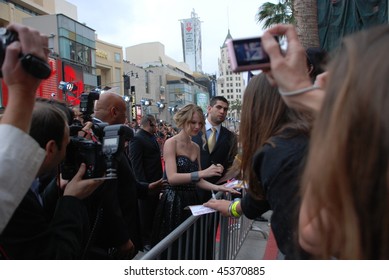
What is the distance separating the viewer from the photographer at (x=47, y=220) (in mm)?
1315

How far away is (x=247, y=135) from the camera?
1.72 metres

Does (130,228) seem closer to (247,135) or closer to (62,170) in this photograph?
(62,170)

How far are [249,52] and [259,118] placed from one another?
537 millimetres

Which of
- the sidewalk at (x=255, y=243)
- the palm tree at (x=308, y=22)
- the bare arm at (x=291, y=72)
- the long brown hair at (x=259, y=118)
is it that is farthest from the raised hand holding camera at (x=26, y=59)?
the palm tree at (x=308, y=22)

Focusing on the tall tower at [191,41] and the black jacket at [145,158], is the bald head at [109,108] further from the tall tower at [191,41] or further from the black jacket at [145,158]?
the tall tower at [191,41]

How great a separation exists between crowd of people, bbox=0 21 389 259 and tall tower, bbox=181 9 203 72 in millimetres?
121037

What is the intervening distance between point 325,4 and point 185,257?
5.50 m

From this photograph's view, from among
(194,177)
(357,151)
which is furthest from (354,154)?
(194,177)

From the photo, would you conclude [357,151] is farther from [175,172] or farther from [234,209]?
[175,172]

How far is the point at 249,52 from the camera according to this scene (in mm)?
1187

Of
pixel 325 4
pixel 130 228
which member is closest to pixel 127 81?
pixel 325 4

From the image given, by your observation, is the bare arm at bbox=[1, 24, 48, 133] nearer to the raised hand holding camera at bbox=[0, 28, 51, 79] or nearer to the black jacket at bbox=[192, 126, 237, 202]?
the raised hand holding camera at bbox=[0, 28, 51, 79]

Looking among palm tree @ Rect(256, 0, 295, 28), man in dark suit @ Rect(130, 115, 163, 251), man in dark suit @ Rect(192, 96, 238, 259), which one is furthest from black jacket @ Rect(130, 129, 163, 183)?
palm tree @ Rect(256, 0, 295, 28)

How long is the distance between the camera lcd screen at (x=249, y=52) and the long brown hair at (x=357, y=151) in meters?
0.34
